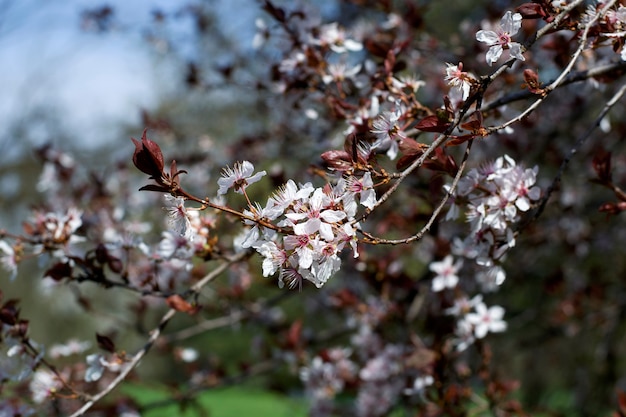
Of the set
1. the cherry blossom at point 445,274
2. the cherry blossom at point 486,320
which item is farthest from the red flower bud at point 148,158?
the cherry blossom at point 486,320

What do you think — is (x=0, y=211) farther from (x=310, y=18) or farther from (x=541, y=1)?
(x=541, y=1)

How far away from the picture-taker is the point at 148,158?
1098 mm

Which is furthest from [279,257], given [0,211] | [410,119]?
[0,211]

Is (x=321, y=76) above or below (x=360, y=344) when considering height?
above

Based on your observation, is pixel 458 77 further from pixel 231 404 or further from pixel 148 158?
pixel 231 404

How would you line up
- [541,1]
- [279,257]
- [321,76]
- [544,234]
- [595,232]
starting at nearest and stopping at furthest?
[279,257] → [541,1] → [321,76] → [544,234] → [595,232]

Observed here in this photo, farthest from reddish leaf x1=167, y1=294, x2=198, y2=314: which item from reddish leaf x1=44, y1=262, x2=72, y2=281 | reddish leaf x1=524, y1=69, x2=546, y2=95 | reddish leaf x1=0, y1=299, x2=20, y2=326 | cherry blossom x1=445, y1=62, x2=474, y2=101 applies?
reddish leaf x1=524, y1=69, x2=546, y2=95

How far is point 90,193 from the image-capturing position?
139 inches

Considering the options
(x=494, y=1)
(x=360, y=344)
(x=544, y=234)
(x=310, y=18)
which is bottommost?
(x=360, y=344)

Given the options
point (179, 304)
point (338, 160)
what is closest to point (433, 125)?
point (338, 160)

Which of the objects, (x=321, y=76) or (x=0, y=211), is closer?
(x=321, y=76)

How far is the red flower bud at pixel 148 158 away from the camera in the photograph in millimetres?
1093

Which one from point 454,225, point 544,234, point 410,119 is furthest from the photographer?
point 544,234

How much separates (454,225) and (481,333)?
2.71 ft
